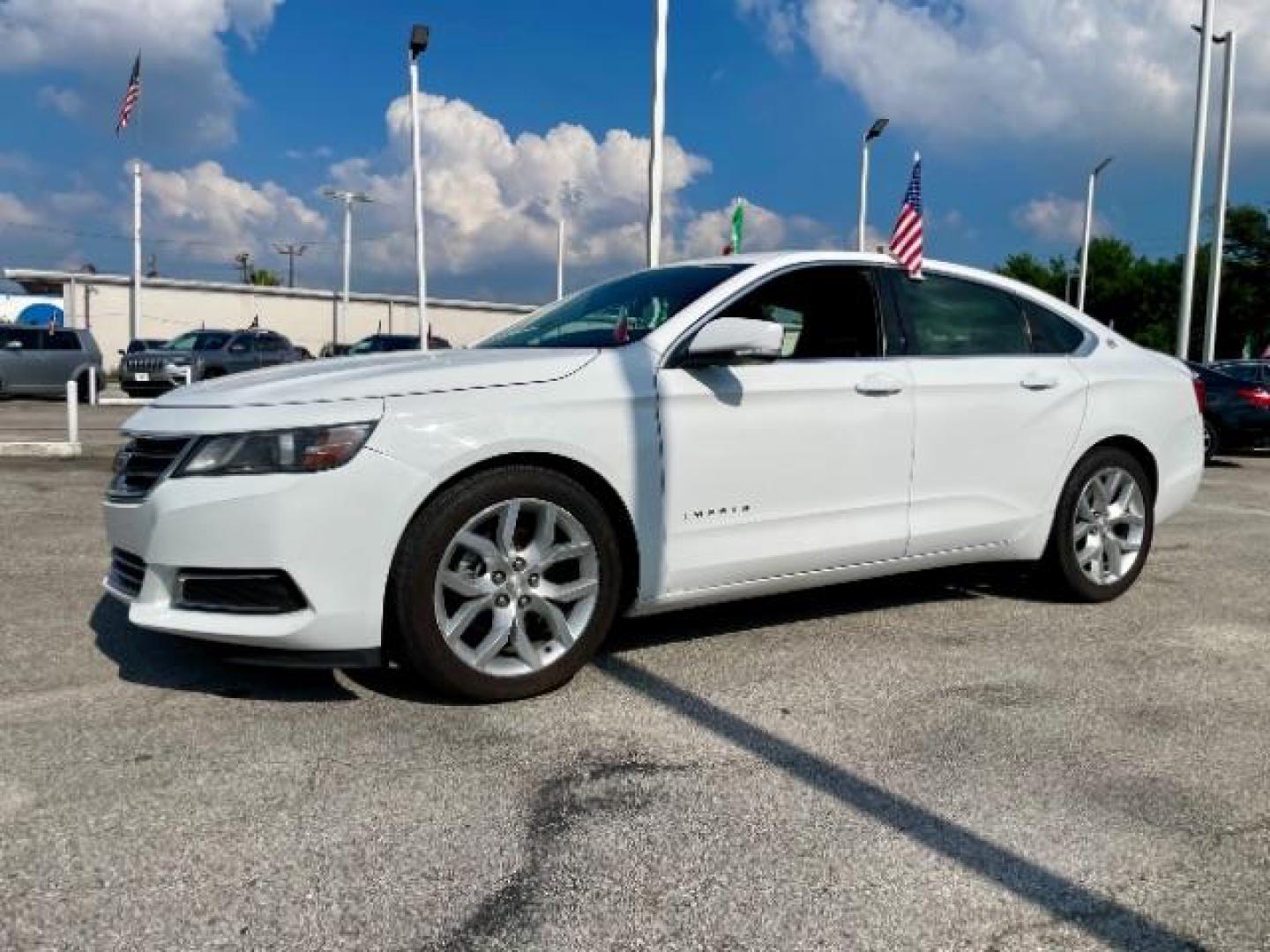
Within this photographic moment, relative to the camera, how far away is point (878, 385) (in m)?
4.38

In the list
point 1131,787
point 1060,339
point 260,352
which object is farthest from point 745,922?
point 260,352

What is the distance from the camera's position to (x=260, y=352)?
25266 millimetres

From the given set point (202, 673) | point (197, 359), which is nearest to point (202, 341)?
point (197, 359)

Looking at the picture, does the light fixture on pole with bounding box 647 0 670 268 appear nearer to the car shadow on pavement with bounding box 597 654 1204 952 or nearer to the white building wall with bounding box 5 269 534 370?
the car shadow on pavement with bounding box 597 654 1204 952

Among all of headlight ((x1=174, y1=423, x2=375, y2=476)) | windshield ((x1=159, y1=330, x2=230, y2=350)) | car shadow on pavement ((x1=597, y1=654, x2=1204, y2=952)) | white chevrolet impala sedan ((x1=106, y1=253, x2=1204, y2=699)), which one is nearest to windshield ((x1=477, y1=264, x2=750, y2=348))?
white chevrolet impala sedan ((x1=106, y1=253, x2=1204, y2=699))

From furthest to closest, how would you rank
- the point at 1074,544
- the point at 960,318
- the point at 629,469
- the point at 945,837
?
the point at 1074,544, the point at 960,318, the point at 629,469, the point at 945,837

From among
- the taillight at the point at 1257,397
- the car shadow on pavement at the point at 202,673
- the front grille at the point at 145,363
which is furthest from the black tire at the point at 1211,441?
the front grille at the point at 145,363

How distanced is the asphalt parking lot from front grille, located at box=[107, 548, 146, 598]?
0.35 m

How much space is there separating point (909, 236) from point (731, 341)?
164 cm

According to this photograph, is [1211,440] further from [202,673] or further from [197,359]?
[197,359]

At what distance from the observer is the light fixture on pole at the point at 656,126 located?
14.0 m

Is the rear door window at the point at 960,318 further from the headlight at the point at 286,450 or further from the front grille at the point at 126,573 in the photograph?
the front grille at the point at 126,573

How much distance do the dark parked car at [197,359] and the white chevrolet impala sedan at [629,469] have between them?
20110 mm

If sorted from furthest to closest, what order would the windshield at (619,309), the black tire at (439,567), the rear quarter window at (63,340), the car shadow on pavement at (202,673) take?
1. the rear quarter window at (63,340)
2. the windshield at (619,309)
3. the car shadow on pavement at (202,673)
4. the black tire at (439,567)
